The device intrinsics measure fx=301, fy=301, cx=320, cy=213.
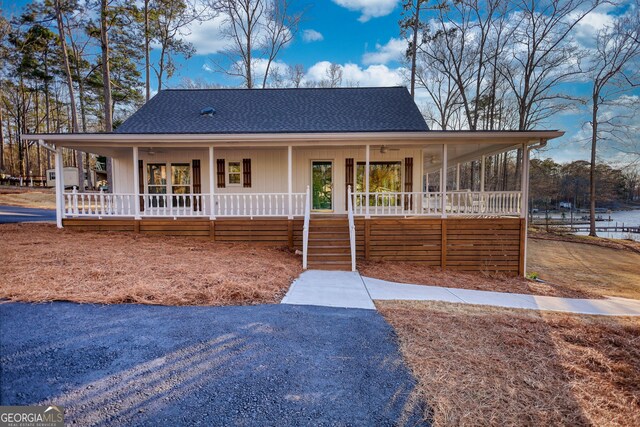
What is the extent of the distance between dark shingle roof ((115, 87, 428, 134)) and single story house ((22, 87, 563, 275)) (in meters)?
0.07

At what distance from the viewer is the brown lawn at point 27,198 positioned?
18.0m

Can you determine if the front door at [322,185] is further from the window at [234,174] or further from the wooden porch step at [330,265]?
the wooden porch step at [330,265]

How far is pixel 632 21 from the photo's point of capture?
16250 mm

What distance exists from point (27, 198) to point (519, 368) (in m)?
27.3

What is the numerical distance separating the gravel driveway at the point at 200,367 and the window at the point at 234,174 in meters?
7.58

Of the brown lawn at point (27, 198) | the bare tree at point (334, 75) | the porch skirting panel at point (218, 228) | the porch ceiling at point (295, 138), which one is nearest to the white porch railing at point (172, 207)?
the porch skirting panel at point (218, 228)

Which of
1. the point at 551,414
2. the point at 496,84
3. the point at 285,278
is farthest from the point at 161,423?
the point at 496,84

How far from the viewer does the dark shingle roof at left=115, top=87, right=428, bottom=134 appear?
408 inches

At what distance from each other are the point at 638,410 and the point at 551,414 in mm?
719

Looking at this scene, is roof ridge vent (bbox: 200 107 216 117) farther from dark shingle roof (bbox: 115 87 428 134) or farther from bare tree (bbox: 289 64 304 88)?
bare tree (bbox: 289 64 304 88)

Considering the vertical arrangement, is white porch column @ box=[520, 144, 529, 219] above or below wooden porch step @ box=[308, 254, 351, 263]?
above

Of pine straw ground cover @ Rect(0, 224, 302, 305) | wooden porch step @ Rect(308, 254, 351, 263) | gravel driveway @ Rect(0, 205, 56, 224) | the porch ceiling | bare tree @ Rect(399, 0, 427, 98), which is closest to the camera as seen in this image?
pine straw ground cover @ Rect(0, 224, 302, 305)

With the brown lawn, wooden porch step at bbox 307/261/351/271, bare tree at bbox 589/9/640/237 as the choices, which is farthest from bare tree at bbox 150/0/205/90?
bare tree at bbox 589/9/640/237

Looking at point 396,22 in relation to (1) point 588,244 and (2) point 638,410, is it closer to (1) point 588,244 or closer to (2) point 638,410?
(1) point 588,244
